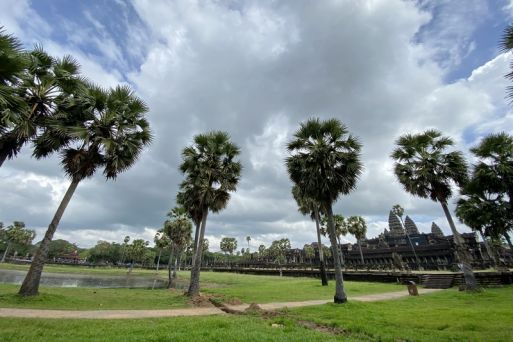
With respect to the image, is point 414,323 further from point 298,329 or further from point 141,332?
point 141,332

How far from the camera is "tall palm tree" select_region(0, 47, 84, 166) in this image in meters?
11.0

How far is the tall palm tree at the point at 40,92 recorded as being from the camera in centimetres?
1102

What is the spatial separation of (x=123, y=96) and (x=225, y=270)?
87.3 metres

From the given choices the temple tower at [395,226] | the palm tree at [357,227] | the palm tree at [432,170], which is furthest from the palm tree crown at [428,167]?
the temple tower at [395,226]

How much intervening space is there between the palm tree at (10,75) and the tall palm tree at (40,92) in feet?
9.13

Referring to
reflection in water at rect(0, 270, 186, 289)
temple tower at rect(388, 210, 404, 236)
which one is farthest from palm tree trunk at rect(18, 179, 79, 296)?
temple tower at rect(388, 210, 404, 236)

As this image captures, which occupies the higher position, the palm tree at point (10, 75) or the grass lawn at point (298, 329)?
the palm tree at point (10, 75)

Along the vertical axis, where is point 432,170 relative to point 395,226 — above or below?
below

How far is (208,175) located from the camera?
18.5m

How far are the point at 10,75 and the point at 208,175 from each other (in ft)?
38.5

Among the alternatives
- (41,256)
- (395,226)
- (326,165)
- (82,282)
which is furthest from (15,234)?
(395,226)

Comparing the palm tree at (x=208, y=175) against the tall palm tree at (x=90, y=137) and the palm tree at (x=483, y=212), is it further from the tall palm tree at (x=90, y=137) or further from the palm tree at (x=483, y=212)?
the palm tree at (x=483, y=212)

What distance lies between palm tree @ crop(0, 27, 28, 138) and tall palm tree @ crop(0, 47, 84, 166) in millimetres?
2782

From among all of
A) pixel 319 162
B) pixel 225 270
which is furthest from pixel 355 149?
pixel 225 270
